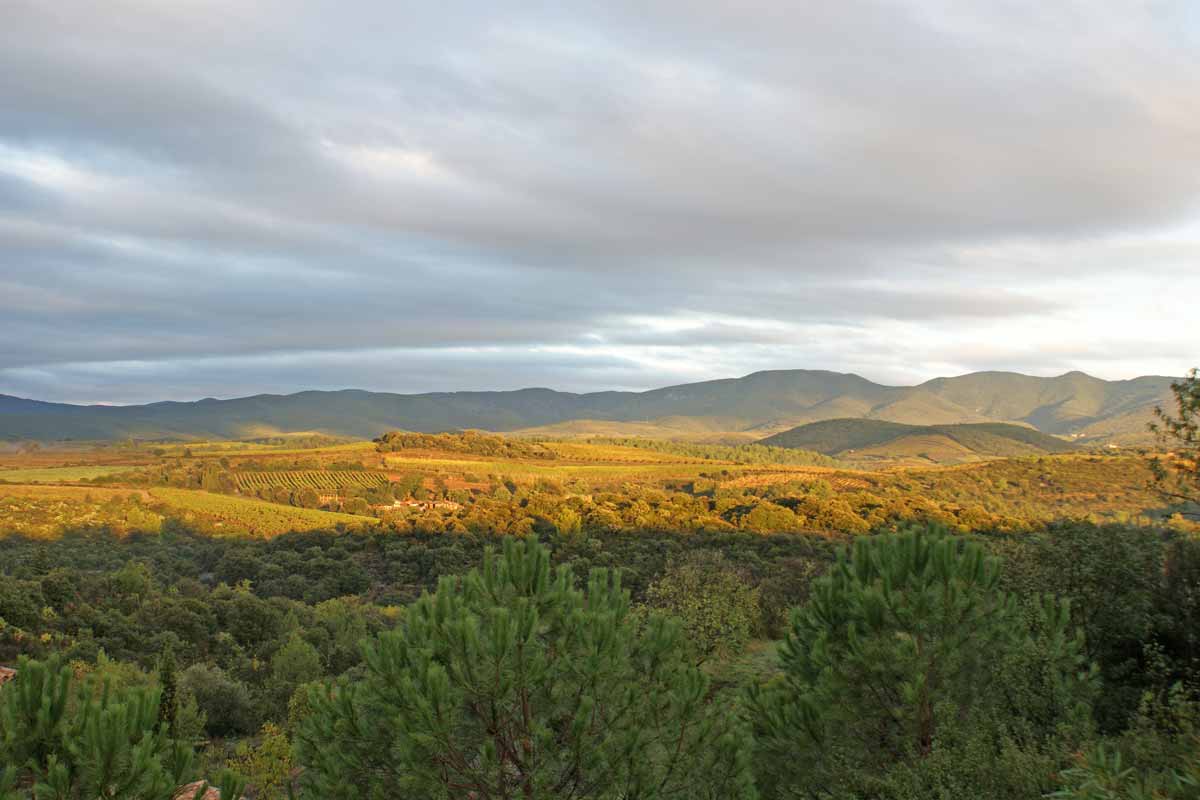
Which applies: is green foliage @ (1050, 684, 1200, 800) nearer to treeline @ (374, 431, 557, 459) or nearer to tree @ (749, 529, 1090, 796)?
tree @ (749, 529, 1090, 796)

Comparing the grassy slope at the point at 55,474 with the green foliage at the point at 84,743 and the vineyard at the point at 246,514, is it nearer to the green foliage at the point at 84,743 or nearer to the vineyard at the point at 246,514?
the vineyard at the point at 246,514

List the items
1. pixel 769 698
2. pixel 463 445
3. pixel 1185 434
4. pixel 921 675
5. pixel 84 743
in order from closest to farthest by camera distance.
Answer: pixel 84 743 → pixel 921 675 → pixel 769 698 → pixel 1185 434 → pixel 463 445

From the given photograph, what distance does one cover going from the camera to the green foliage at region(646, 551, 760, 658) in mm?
28470

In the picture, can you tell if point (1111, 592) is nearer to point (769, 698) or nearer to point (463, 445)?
point (769, 698)

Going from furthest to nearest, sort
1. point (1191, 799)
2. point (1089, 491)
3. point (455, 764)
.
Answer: point (1089, 491), point (455, 764), point (1191, 799)

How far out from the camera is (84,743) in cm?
667

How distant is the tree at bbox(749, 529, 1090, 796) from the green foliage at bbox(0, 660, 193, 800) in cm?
827

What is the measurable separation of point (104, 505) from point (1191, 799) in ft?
335

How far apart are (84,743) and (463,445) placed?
456 ft

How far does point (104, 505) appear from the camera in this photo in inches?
3374

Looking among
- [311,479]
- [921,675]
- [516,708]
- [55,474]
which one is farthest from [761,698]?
[55,474]

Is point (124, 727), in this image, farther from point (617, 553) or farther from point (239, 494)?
point (239, 494)

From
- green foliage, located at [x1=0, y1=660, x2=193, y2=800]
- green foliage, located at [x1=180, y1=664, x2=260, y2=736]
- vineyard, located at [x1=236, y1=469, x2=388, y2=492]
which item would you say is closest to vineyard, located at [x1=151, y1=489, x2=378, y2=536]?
vineyard, located at [x1=236, y1=469, x2=388, y2=492]

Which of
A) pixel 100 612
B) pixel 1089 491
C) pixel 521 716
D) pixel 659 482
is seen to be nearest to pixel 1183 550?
pixel 521 716
